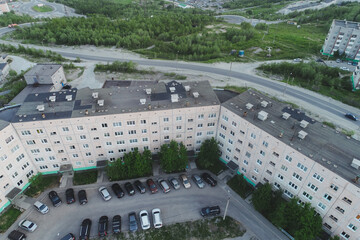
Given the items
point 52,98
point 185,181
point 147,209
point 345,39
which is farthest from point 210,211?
point 345,39

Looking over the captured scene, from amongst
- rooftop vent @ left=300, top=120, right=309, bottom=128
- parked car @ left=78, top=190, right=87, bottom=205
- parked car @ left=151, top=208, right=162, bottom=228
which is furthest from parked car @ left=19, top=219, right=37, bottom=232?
rooftop vent @ left=300, top=120, right=309, bottom=128

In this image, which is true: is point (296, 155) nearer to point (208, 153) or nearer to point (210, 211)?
point (208, 153)

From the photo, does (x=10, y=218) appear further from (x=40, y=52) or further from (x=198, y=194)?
(x=40, y=52)

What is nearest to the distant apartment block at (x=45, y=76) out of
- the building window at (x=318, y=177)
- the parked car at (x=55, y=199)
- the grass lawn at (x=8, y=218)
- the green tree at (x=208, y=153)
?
the parked car at (x=55, y=199)

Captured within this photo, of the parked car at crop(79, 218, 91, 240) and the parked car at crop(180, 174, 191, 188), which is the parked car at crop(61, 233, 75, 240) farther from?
the parked car at crop(180, 174, 191, 188)

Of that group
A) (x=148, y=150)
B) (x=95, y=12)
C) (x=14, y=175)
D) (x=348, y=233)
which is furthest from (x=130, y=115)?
(x=95, y=12)

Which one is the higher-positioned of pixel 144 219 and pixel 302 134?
pixel 302 134

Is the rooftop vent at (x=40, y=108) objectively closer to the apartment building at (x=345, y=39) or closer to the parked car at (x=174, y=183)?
the parked car at (x=174, y=183)
